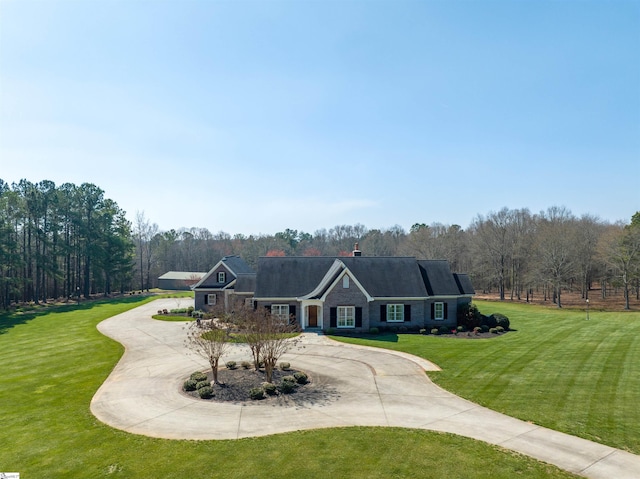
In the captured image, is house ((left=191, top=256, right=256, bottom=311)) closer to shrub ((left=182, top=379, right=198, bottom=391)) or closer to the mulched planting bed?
the mulched planting bed

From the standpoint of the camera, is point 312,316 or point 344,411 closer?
point 344,411

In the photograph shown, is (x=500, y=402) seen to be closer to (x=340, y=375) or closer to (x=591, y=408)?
(x=591, y=408)

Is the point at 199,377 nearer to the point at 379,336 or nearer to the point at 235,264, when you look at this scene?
the point at 379,336

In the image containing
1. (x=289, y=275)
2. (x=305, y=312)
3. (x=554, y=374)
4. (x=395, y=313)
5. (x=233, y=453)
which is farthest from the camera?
(x=289, y=275)

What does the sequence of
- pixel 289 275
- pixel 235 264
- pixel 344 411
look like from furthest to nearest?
pixel 235 264, pixel 289 275, pixel 344 411

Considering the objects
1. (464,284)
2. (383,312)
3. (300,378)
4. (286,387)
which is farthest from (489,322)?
(286,387)

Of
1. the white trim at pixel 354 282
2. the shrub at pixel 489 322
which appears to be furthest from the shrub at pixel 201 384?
the shrub at pixel 489 322

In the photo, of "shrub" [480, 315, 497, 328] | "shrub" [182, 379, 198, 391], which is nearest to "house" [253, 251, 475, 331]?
"shrub" [480, 315, 497, 328]

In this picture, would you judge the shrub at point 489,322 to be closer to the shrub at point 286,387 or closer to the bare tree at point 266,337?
the bare tree at point 266,337
